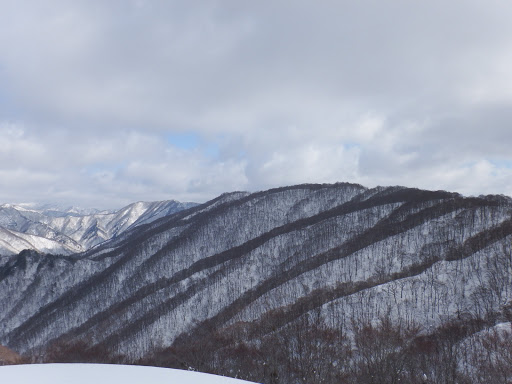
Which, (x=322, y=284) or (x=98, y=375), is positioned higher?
(x=322, y=284)

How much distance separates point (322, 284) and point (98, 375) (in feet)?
382

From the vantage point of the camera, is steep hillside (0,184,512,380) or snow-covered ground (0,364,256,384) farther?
steep hillside (0,184,512,380)

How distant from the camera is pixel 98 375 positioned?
52.0ft

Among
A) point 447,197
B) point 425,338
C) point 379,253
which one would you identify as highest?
point 447,197

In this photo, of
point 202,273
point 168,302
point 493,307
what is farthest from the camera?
point 202,273

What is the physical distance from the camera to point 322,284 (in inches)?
4936

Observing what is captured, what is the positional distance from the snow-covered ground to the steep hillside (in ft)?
214

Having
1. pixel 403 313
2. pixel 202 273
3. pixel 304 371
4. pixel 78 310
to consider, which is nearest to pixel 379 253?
pixel 403 313

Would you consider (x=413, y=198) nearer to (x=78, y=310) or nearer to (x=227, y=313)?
(x=227, y=313)

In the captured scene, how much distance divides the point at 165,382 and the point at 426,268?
106589mm

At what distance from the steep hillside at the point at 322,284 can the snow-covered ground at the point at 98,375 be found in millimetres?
65092

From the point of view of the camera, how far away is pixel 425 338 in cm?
7569

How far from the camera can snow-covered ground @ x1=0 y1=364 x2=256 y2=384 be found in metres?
15.2

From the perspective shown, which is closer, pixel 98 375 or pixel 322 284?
pixel 98 375
